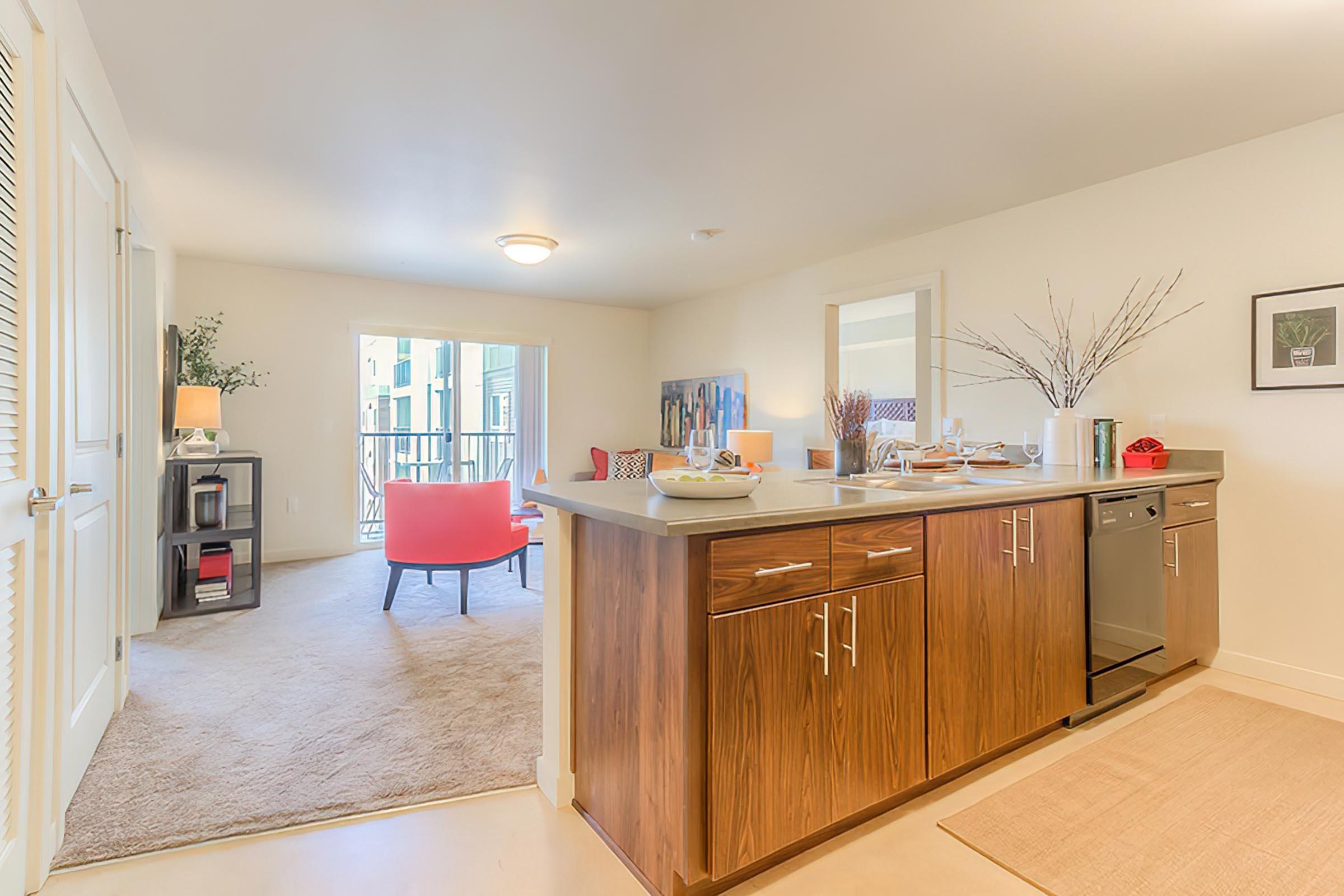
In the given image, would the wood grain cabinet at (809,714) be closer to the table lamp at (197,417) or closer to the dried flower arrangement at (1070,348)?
the dried flower arrangement at (1070,348)

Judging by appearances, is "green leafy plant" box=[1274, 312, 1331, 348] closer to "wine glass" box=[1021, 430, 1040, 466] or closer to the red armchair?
"wine glass" box=[1021, 430, 1040, 466]

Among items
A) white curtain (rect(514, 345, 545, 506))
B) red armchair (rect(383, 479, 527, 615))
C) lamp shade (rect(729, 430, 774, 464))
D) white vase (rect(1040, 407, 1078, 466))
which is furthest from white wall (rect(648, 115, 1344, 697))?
white curtain (rect(514, 345, 545, 506))

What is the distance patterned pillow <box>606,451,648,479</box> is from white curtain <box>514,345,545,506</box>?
27.6 inches

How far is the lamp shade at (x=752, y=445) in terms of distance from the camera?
5.06 metres

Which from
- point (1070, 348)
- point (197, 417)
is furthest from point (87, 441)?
point (1070, 348)

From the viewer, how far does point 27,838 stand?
1.53 metres

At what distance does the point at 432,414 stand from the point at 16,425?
15.5ft

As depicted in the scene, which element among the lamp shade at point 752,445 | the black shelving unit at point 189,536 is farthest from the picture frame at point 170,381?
the lamp shade at point 752,445

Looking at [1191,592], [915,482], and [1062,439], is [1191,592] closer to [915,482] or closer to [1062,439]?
[1062,439]

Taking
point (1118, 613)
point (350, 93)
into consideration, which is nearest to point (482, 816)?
point (1118, 613)

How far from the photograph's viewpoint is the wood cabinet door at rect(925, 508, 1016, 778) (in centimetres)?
187

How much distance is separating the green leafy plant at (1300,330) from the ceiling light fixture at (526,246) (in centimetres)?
380

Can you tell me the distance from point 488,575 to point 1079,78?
14.4 feet

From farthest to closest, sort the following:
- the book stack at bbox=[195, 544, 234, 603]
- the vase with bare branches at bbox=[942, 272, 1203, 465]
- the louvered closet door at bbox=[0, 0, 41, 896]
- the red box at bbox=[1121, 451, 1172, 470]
→ 1. the book stack at bbox=[195, 544, 234, 603]
2. the vase with bare branches at bbox=[942, 272, 1203, 465]
3. the red box at bbox=[1121, 451, 1172, 470]
4. the louvered closet door at bbox=[0, 0, 41, 896]
